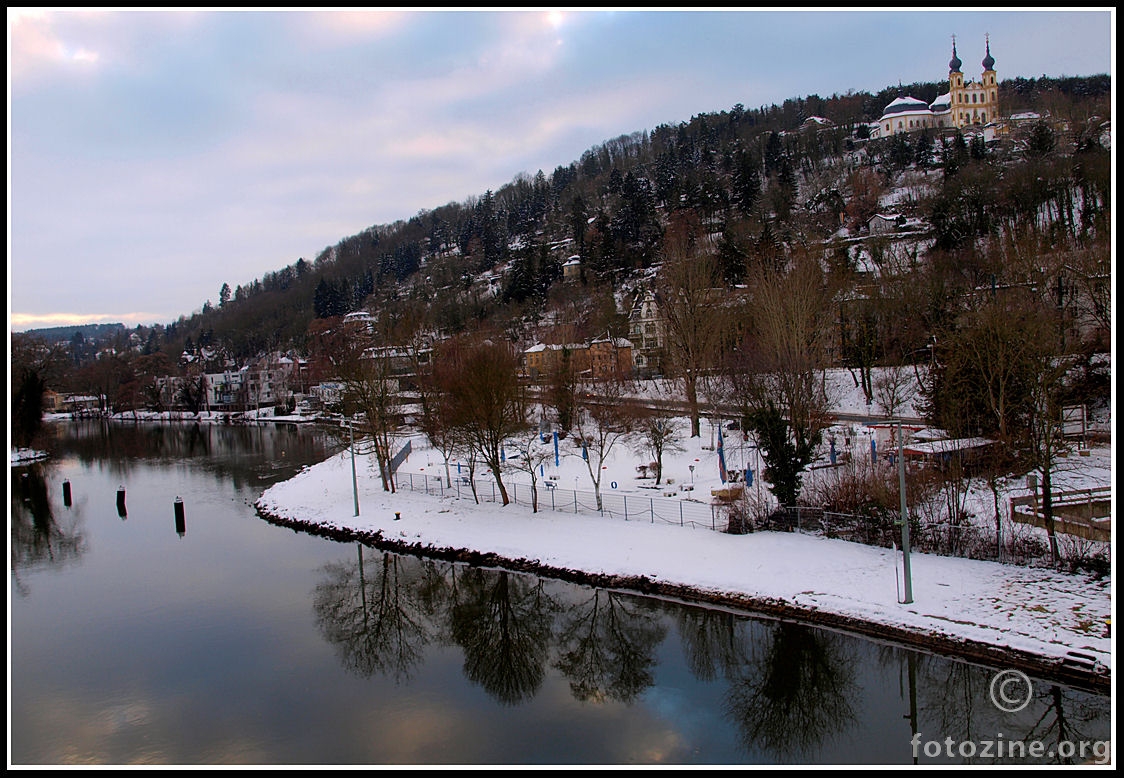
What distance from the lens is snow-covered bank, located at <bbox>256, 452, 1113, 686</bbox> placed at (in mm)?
12836

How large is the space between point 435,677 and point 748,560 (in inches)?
326

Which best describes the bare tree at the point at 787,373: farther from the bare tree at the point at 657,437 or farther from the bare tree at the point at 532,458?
the bare tree at the point at 532,458

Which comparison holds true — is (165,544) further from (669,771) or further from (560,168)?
(560,168)

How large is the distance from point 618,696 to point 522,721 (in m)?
1.88

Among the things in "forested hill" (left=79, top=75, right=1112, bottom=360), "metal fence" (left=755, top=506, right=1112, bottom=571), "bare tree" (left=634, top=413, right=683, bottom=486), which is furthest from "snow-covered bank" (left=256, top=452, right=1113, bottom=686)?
"forested hill" (left=79, top=75, right=1112, bottom=360)

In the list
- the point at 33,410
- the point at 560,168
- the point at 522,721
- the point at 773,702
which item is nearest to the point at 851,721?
the point at 773,702

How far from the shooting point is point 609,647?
14.9 m

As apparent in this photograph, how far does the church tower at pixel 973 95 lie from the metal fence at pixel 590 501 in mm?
110646

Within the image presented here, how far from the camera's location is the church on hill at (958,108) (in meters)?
107

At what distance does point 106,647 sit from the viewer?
627 inches

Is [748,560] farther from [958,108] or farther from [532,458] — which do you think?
[958,108]

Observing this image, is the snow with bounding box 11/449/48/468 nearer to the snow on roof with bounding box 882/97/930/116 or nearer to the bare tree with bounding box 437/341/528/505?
the bare tree with bounding box 437/341/528/505

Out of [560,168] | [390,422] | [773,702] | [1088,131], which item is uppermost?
[560,168]

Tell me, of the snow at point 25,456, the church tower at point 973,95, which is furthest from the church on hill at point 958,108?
the snow at point 25,456
